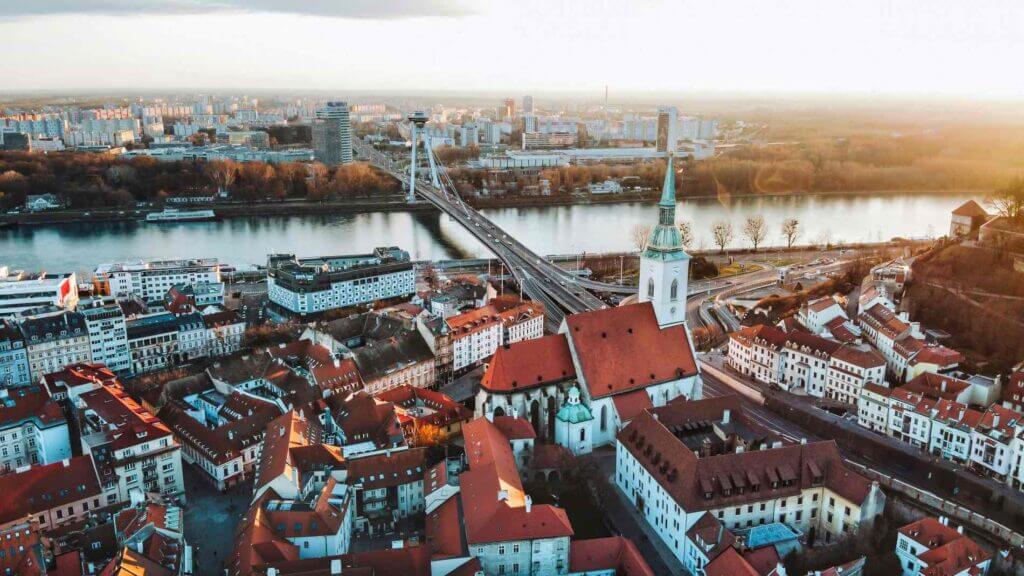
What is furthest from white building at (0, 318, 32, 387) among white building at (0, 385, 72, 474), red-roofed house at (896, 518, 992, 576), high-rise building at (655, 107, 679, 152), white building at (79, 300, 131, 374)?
high-rise building at (655, 107, 679, 152)

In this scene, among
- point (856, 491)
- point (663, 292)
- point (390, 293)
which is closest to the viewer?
point (856, 491)

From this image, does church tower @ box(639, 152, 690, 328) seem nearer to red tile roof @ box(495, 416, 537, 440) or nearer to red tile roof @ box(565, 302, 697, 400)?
red tile roof @ box(565, 302, 697, 400)

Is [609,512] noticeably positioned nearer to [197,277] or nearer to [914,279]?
[914,279]

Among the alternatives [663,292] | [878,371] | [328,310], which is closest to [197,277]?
[328,310]

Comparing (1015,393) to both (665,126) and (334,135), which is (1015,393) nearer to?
(334,135)

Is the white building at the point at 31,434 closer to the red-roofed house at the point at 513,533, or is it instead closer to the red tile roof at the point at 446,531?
the red tile roof at the point at 446,531

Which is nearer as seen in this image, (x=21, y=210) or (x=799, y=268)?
(x=799, y=268)

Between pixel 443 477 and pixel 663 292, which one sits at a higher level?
pixel 663 292
